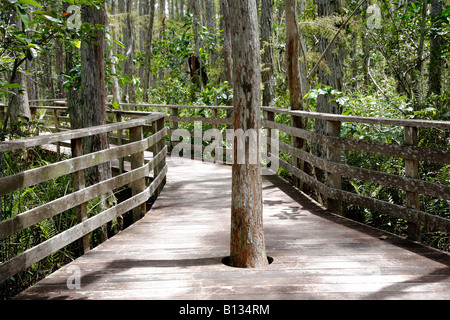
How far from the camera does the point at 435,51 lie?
1077 cm

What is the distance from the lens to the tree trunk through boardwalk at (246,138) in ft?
14.3

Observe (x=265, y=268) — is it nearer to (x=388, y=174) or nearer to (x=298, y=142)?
(x=388, y=174)

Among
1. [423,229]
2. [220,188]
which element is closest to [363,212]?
[423,229]

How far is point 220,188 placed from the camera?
28.5ft

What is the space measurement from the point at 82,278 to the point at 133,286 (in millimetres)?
530

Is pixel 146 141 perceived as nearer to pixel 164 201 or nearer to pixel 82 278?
pixel 164 201

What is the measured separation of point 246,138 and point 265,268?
1198 mm

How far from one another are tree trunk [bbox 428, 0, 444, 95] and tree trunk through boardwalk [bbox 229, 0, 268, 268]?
7179 millimetres

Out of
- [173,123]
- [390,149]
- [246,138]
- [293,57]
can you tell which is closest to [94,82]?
[246,138]

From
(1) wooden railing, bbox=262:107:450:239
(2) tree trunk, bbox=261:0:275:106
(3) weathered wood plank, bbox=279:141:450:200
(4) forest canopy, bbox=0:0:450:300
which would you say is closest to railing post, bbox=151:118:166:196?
(4) forest canopy, bbox=0:0:450:300

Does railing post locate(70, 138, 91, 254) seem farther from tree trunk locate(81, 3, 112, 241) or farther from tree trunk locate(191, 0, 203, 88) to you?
tree trunk locate(191, 0, 203, 88)

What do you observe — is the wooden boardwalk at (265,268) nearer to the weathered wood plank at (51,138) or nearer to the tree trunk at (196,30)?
the weathered wood plank at (51,138)

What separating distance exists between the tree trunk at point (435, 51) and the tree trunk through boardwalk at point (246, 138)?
718cm

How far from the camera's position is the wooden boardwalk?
389cm
